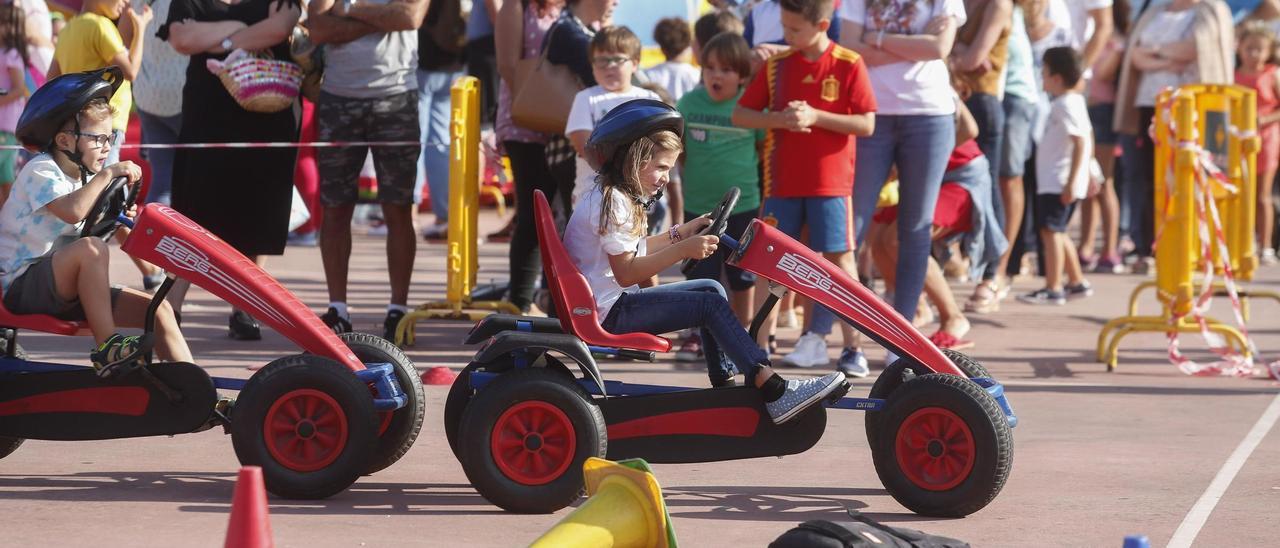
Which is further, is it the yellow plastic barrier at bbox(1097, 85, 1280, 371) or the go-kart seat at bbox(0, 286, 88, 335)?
the yellow plastic barrier at bbox(1097, 85, 1280, 371)

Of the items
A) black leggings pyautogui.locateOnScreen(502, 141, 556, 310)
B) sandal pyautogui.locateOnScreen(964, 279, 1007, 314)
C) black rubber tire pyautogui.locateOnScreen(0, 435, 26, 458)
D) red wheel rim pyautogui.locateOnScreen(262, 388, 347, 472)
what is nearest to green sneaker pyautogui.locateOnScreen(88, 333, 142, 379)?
red wheel rim pyautogui.locateOnScreen(262, 388, 347, 472)

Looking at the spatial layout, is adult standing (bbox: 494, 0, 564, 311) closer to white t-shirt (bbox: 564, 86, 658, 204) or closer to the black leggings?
the black leggings

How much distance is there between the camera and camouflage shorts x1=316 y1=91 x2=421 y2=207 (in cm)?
877

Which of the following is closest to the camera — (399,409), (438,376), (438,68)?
(399,409)

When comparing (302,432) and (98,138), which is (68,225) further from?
(302,432)

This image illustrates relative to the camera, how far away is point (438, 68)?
40.9ft

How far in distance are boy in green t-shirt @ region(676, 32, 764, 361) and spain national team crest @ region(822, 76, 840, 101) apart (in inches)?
30.1

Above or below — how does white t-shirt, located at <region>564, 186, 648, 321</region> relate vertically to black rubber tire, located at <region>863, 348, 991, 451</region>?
above

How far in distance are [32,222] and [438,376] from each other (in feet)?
7.59

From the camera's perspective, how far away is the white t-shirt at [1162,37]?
1242cm

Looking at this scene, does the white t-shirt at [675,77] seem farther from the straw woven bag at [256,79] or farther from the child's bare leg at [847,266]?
the straw woven bag at [256,79]

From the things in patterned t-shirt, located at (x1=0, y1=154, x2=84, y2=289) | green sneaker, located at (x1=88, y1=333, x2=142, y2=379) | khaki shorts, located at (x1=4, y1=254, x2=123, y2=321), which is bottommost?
green sneaker, located at (x1=88, y1=333, x2=142, y2=379)

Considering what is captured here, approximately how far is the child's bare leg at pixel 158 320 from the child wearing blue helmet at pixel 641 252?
1.38 metres

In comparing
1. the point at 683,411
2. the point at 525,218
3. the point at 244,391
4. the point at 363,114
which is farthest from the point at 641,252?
the point at 525,218
